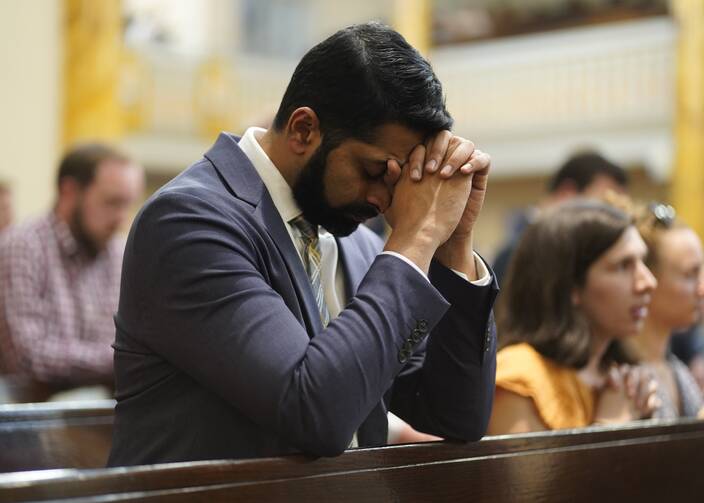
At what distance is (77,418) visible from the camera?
3.01m

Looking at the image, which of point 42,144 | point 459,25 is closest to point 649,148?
point 459,25

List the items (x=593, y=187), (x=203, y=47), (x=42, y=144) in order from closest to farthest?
(x=593, y=187) → (x=42, y=144) → (x=203, y=47)

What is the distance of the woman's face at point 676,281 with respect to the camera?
3.60 meters

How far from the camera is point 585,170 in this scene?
18.0 ft

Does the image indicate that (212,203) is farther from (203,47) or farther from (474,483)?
(203,47)

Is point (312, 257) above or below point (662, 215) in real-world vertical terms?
above

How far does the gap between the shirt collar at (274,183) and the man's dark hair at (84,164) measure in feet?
8.44

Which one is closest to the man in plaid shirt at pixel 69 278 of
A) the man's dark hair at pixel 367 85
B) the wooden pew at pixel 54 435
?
the wooden pew at pixel 54 435

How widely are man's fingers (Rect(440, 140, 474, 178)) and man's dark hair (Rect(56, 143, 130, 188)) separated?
2782 millimetres

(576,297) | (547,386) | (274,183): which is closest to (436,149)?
(274,183)

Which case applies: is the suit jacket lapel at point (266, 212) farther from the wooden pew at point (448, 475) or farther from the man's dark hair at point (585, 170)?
the man's dark hair at point (585, 170)

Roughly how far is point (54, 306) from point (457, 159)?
→ 269 centimetres

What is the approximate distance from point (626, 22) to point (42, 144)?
8954 millimetres

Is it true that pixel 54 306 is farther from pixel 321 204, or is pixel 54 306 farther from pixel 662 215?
pixel 321 204
